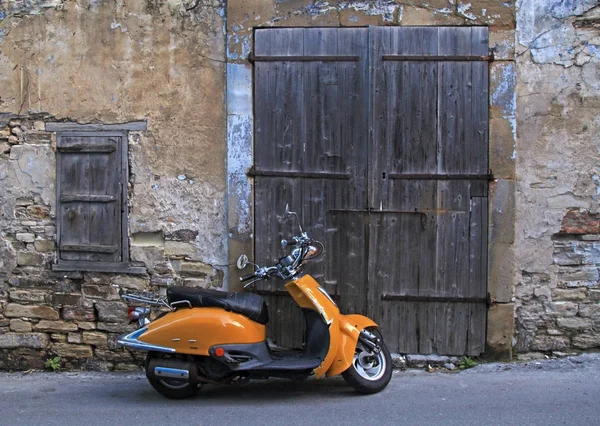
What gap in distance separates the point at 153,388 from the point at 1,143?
8.40ft

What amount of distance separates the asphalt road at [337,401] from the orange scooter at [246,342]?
198 millimetres

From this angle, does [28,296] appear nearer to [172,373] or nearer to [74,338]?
[74,338]

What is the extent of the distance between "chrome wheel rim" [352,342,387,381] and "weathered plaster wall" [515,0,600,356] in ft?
4.42

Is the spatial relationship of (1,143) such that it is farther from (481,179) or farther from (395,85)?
(481,179)

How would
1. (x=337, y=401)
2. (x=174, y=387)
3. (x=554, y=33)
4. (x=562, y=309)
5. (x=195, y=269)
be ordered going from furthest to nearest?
(x=195, y=269)
(x=562, y=309)
(x=554, y=33)
(x=174, y=387)
(x=337, y=401)

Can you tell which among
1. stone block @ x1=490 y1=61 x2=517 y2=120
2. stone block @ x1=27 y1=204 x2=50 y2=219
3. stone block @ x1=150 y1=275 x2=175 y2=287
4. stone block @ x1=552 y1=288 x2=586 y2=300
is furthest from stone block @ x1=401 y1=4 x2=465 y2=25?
stone block @ x1=27 y1=204 x2=50 y2=219

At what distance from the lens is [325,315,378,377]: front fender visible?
4.59m

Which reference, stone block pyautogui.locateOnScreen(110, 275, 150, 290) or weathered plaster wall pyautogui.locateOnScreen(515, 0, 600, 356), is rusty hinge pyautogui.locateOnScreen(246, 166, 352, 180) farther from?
weathered plaster wall pyautogui.locateOnScreen(515, 0, 600, 356)

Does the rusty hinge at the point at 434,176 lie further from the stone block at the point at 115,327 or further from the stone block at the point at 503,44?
the stone block at the point at 115,327

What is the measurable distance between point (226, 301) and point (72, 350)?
1902mm

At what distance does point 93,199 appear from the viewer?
561 cm

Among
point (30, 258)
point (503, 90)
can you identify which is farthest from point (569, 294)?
point (30, 258)

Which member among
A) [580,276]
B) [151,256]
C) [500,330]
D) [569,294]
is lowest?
[500,330]

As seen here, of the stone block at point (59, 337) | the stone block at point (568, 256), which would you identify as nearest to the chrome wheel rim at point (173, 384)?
the stone block at point (59, 337)
